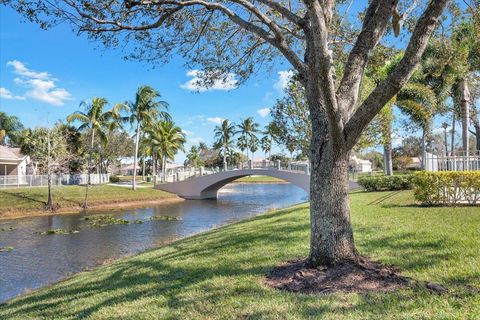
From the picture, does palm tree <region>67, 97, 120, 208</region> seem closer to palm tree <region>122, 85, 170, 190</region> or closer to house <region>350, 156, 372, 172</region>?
palm tree <region>122, 85, 170, 190</region>

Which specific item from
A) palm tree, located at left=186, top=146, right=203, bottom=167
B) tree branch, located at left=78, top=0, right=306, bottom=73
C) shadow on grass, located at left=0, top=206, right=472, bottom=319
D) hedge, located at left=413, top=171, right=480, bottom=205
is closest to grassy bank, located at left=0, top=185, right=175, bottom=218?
shadow on grass, located at left=0, top=206, right=472, bottom=319

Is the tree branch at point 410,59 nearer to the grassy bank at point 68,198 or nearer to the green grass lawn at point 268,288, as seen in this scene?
the green grass lawn at point 268,288

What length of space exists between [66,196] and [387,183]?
2518cm

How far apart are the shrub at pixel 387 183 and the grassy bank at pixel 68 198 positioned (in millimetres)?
21513

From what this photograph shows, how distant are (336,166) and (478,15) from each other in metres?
4.80

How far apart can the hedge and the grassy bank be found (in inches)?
1017

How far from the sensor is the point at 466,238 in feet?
22.1

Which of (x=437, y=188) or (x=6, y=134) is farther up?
(x=6, y=134)

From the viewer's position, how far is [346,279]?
4.90 meters

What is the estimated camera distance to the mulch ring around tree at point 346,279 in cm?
462

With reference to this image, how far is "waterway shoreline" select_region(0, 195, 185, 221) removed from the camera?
26.9 metres

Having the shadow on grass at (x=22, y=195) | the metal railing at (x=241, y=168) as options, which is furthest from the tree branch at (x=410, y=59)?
the shadow on grass at (x=22, y=195)

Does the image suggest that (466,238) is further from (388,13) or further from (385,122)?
(385,122)

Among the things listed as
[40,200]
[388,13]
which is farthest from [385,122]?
[40,200]
